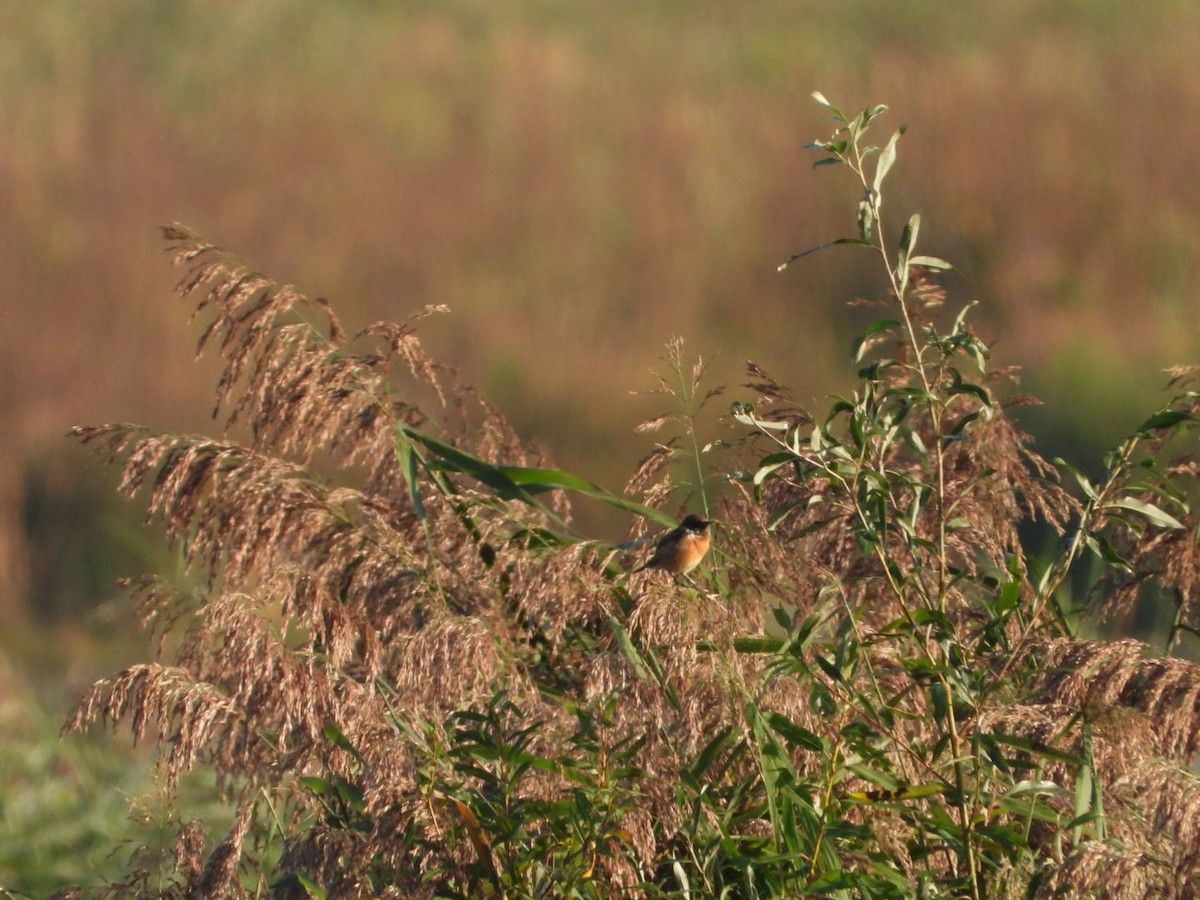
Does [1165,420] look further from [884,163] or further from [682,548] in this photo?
[682,548]

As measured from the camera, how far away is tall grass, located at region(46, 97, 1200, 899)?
1.71 meters

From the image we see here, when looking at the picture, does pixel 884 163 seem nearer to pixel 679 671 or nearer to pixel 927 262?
pixel 927 262

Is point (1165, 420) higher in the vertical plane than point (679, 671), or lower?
higher

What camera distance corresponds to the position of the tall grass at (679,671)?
171 centimetres

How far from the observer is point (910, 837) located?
5.90ft

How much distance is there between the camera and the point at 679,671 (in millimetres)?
1714

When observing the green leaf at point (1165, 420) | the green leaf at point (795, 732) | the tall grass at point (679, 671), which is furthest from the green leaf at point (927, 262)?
the green leaf at point (795, 732)

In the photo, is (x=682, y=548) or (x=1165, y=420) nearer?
(x=1165, y=420)

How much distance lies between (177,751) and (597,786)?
1.74 ft

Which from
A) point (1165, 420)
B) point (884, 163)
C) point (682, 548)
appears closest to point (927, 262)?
point (884, 163)

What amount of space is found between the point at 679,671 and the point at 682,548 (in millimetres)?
409

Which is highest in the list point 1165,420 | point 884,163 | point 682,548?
point 884,163

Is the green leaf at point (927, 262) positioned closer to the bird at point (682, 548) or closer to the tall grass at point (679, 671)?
the tall grass at point (679, 671)

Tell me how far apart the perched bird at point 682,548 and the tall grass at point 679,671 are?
31 mm
